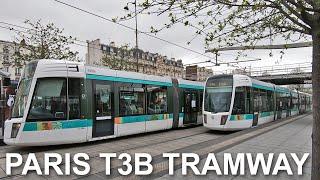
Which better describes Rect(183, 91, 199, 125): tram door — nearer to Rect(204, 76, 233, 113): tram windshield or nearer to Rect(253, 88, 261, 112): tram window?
Rect(204, 76, 233, 113): tram windshield

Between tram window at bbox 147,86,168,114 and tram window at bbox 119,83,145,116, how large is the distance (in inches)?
22.8

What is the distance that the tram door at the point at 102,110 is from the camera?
12.1 metres

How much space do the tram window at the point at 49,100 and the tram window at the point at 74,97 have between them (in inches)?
7.9

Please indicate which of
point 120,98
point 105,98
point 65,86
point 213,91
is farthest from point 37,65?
point 213,91

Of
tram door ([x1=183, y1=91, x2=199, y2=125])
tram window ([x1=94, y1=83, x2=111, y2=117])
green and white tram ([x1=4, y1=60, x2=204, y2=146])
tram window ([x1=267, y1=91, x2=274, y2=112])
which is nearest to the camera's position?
green and white tram ([x1=4, y1=60, x2=204, y2=146])

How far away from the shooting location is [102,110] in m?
12.4

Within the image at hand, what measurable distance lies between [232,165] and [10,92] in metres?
12.3

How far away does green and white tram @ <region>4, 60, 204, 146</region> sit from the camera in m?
10.5

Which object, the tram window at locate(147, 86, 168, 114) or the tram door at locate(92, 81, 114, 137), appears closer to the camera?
the tram door at locate(92, 81, 114, 137)

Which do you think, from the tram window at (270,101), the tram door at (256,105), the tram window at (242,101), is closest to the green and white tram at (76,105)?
the tram window at (242,101)

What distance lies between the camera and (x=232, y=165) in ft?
25.5

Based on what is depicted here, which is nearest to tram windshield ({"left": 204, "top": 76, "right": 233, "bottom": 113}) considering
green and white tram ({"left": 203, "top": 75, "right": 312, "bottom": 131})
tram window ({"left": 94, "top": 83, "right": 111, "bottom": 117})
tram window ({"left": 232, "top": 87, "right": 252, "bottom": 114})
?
green and white tram ({"left": 203, "top": 75, "right": 312, "bottom": 131})

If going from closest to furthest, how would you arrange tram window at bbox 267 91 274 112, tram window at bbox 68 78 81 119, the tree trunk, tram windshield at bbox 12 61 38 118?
1. the tree trunk
2. tram windshield at bbox 12 61 38 118
3. tram window at bbox 68 78 81 119
4. tram window at bbox 267 91 274 112

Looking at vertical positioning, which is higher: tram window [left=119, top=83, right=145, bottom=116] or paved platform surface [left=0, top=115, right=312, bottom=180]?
tram window [left=119, top=83, right=145, bottom=116]
